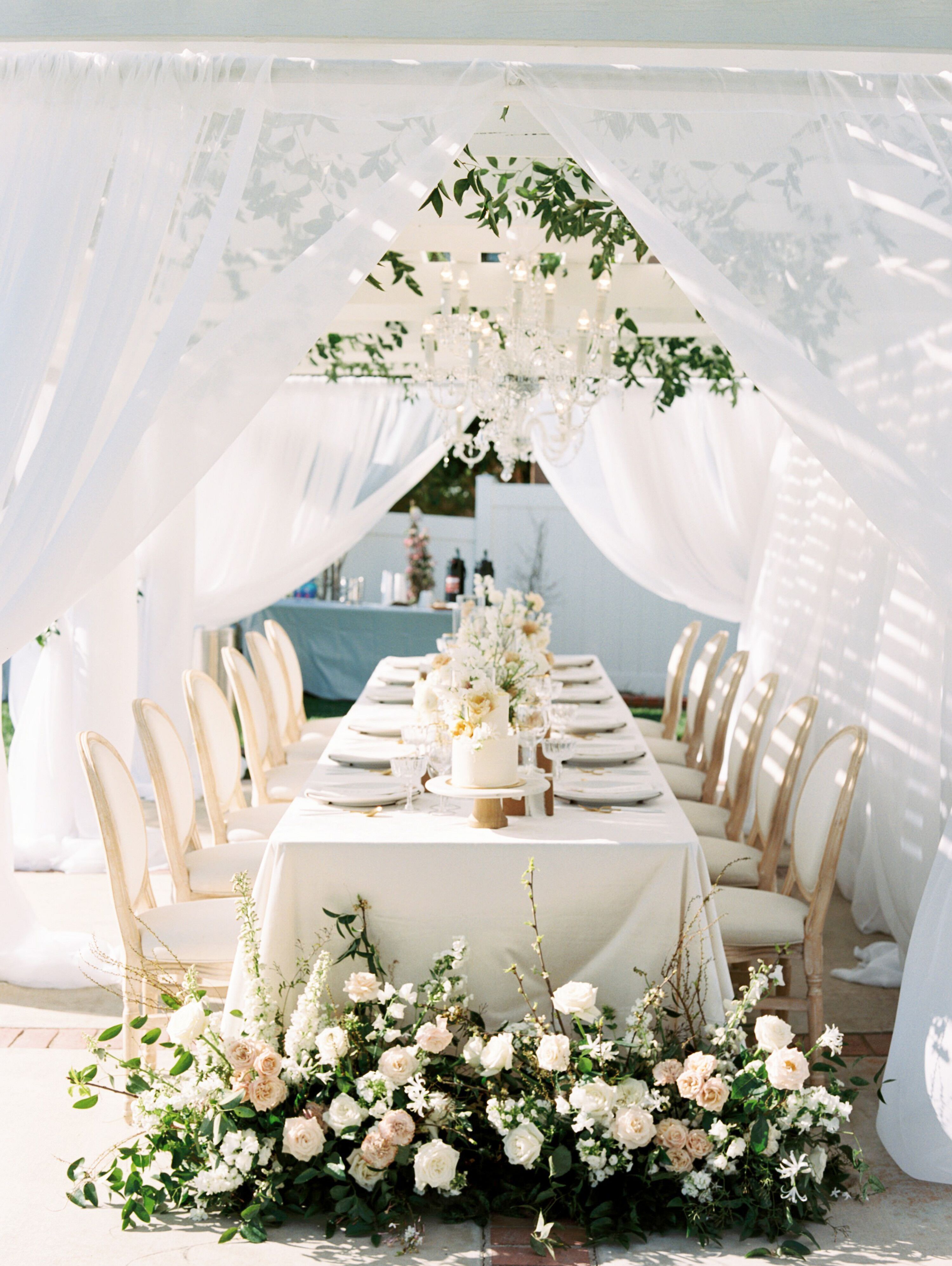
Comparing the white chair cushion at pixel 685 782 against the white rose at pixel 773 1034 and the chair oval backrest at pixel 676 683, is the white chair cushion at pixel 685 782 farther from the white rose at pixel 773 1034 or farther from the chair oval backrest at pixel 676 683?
the white rose at pixel 773 1034

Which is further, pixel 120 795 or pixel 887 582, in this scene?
pixel 887 582

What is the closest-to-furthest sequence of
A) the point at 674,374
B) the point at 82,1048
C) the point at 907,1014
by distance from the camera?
the point at 907,1014 < the point at 82,1048 < the point at 674,374

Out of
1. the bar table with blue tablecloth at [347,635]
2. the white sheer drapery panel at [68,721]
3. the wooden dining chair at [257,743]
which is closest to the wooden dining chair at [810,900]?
the wooden dining chair at [257,743]

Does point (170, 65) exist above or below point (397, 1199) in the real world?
above

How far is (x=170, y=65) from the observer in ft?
8.96

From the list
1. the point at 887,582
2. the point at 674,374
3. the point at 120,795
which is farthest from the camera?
the point at 674,374

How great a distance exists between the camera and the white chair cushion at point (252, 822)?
14.4 ft

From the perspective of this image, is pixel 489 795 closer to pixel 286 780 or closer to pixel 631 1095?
pixel 631 1095

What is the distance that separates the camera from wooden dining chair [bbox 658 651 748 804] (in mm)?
5098

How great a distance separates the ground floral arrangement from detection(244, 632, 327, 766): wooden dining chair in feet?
8.35

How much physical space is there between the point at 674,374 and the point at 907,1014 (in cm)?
435

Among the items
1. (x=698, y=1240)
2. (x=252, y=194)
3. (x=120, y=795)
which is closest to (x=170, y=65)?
(x=252, y=194)

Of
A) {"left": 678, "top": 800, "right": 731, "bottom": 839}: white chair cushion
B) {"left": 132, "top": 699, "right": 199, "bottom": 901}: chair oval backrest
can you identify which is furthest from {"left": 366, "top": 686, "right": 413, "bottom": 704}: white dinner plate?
{"left": 132, "top": 699, "right": 199, "bottom": 901}: chair oval backrest

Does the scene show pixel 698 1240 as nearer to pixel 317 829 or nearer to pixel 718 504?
pixel 317 829
